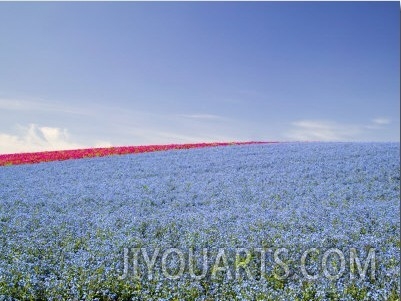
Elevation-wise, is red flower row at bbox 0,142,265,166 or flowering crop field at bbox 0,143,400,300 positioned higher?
red flower row at bbox 0,142,265,166

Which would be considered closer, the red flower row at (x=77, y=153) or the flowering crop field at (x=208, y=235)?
the flowering crop field at (x=208, y=235)

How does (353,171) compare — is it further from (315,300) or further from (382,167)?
(315,300)

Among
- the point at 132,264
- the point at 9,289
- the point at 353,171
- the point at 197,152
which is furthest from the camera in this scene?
the point at 197,152

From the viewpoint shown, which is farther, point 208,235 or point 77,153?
point 77,153

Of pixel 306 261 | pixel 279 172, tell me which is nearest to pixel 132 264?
pixel 306 261

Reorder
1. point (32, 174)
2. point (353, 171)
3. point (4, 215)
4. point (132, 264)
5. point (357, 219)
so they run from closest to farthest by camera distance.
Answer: point (132, 264), point (357, 219), point (4, 215), point (353, 171), point (32, 174)

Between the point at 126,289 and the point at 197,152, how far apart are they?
16948 mm

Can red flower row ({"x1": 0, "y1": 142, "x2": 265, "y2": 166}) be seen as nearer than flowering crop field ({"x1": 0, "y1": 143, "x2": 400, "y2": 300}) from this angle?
No

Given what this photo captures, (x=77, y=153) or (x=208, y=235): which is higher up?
(x=77, y=153)

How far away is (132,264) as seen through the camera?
5965 millimetres

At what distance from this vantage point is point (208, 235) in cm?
716

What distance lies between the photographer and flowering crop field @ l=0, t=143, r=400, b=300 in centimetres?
522

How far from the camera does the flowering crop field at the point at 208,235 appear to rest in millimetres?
5223

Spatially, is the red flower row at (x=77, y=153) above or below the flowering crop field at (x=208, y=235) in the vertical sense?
above
